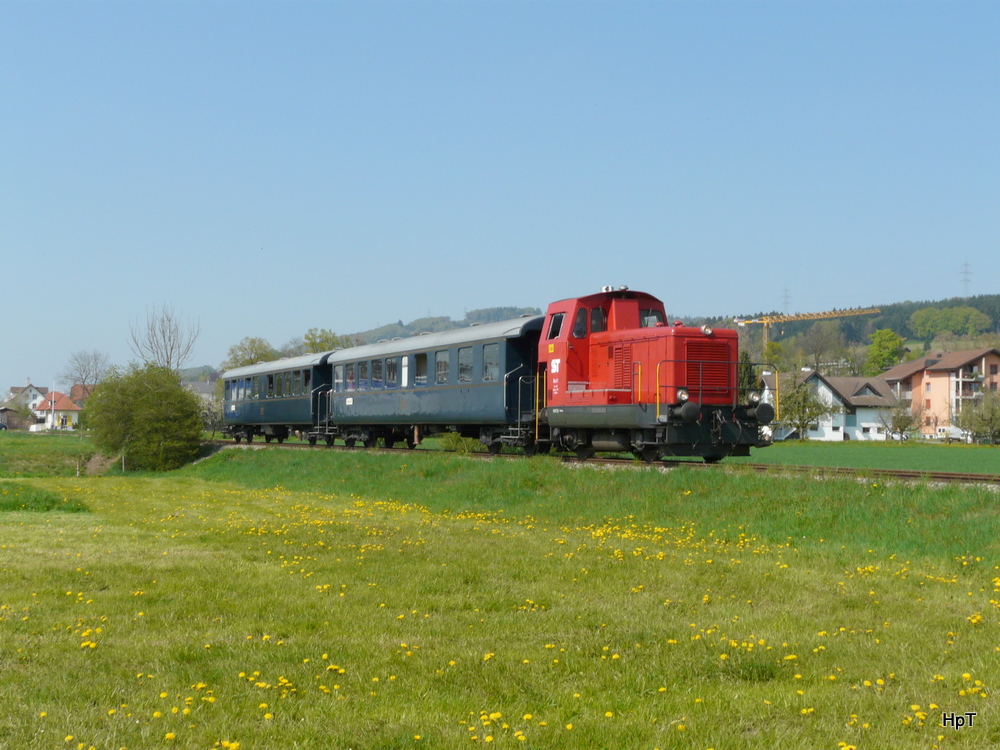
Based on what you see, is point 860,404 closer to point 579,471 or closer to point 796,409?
point 796,409

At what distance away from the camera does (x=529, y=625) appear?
8414mm

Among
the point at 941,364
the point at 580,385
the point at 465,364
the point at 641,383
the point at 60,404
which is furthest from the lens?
the point at 60,404

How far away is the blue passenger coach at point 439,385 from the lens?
81.1 feet

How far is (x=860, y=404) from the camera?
116188 millimetres

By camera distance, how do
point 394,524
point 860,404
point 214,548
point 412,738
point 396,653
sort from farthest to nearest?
point 860,404
point 394,524
point 214,548
point 396,653
point 412,738

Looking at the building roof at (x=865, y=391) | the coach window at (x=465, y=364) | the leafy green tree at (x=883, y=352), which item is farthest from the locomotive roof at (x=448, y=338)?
the leafy green tree at (x=883, y=352)

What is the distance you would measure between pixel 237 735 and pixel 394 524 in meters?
11.1

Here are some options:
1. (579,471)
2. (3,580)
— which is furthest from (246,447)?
(3,580)

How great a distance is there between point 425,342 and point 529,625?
21.7 metres

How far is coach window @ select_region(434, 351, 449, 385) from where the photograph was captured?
2802 cm

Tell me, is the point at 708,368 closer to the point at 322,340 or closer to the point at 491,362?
the point at 491,362

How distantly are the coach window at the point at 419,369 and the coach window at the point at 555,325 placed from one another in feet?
23.0

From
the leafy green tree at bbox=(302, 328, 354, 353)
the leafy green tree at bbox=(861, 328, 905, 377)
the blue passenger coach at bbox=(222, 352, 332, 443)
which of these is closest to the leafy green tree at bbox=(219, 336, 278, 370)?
the leafy green tree at bbox=(302, 328, 354, 353)

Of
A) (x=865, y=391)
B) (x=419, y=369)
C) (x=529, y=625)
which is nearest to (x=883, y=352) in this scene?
(x=865, y=391)
